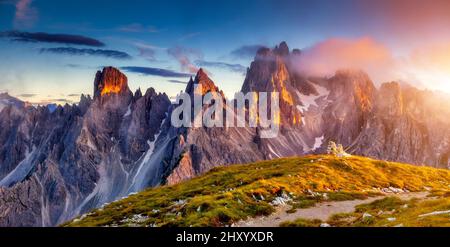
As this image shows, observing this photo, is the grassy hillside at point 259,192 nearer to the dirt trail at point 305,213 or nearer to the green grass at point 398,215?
the dirt trail at point 305,213

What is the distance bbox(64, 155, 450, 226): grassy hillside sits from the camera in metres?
72.4

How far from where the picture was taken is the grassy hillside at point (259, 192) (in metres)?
72.4

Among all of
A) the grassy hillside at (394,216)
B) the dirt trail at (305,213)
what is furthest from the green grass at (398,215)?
the dirt trail at (305,213)

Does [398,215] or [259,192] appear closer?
[398,215]

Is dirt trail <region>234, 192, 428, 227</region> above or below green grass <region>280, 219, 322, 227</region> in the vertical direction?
below

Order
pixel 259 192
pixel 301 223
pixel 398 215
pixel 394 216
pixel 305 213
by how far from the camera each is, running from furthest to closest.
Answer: pixel 259 192, pixel 305 213, pixel 301 223, pixel 398 215, pixel 394 216

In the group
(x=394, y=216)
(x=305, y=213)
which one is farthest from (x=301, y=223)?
(x=305, y=213)

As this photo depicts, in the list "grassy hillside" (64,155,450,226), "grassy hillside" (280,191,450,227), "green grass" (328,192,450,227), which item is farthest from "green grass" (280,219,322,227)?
"grassy hillside" (64,155,450,226)

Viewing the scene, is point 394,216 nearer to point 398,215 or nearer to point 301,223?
point 398,215

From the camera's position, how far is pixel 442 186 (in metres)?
123

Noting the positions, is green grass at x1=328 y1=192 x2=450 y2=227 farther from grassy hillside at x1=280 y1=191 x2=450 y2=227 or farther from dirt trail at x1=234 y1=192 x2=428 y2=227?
dirt trail at x1=234 y1=192 x2=428 y2=227

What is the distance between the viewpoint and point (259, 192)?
282 ft
